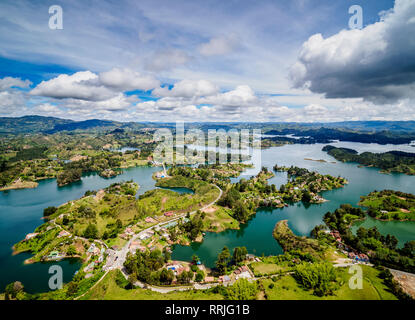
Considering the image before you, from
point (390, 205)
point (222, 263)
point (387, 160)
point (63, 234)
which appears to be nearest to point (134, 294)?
point (222, 263)

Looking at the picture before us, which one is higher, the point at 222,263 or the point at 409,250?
the point at 409,250

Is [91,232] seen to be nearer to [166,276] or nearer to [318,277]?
[166,276]

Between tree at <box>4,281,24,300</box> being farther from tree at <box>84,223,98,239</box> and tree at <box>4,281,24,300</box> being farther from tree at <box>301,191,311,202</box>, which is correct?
tree at <box>301,191,311,202</box>

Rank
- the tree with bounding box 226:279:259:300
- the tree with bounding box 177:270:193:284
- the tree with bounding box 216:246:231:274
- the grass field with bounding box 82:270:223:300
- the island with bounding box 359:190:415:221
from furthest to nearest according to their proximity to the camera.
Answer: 1. the island with bounding box 359:190:415:221
2. the tree with bounding box 216:246:231:274
3. the tree with bounding box 177:270:193:284
4. the grass field with bounding box 82:270:223:300
5. the tree with bounding box 226:279:259:300

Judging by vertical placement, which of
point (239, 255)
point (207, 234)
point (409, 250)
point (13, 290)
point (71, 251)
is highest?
point (409, 250)

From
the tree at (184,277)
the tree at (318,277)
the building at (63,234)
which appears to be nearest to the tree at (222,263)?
the tree at (184,277)

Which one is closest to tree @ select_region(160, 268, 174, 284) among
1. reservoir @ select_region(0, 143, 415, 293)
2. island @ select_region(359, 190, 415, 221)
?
reservoir @ select_region(0, 143, 415, 293)

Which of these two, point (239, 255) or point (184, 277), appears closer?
point (184, 277)

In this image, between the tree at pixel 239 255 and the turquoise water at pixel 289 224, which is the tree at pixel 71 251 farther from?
the tree at pixel 239 255

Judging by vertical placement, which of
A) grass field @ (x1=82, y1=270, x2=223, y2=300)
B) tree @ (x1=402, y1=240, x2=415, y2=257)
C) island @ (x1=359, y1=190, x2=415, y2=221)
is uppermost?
island @ (x1=359, y1=190, x2=415, y2=221)

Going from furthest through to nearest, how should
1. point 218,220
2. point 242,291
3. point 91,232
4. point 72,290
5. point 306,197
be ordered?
point 306,197 < point 218,220 < point 91,232 < point 72,290 < point 242,291

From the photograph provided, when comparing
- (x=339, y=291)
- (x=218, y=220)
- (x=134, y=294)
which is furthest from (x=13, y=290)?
(x=339, y=291)

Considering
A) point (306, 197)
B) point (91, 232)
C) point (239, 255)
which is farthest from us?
point (306, 197)
